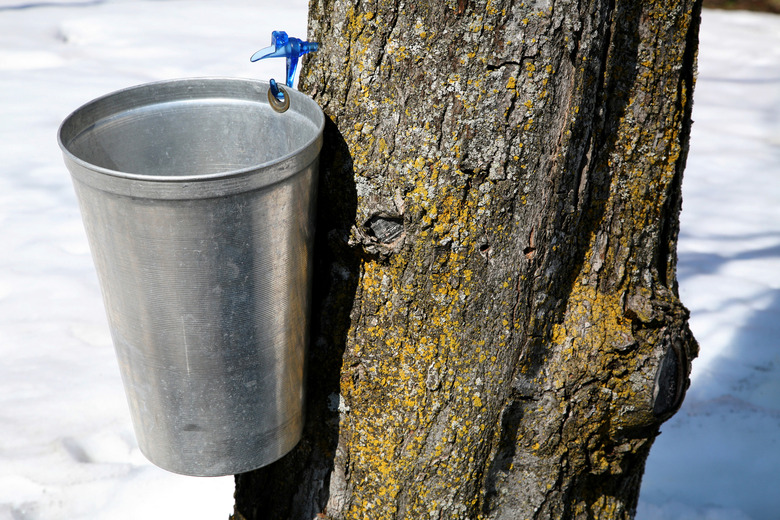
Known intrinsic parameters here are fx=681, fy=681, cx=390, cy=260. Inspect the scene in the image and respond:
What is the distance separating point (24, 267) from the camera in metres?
3.75

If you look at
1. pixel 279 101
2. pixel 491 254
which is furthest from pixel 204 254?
pixel 491 254

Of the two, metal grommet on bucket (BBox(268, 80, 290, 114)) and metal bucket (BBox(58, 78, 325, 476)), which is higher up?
metal grommet on bucket (BBox(268, 80, 290, 114))

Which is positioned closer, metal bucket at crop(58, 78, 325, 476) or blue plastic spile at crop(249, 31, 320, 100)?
metal bucket at crop(58, 78, 325, 476)

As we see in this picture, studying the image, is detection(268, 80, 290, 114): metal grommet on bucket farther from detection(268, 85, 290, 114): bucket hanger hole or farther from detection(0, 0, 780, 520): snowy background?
detection(0, 0, 780, 520): snowy background

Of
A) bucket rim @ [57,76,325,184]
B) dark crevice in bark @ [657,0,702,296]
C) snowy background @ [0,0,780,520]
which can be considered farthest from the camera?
snowy background @ [0,0,780,520]

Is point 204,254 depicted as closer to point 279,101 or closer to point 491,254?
point 279,101

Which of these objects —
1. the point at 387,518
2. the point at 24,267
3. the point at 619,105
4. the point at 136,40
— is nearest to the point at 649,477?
the point at 387,518

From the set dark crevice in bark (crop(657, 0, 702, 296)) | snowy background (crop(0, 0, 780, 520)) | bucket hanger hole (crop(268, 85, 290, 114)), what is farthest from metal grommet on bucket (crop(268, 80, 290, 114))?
snowy background (crop(0, 0, 780, 520))

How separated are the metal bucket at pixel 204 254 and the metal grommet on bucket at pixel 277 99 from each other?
26mm

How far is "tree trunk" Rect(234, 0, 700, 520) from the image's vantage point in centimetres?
133

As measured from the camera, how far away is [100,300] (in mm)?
3576

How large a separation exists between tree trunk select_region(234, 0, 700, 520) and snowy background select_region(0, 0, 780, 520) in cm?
121

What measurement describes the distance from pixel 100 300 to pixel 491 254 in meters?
2.77

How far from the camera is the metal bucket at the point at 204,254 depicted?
4.00ft
